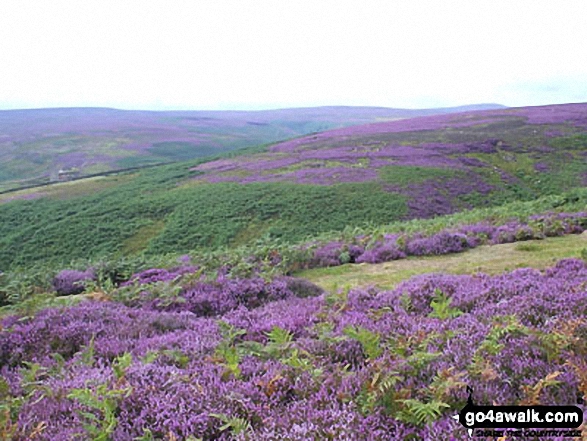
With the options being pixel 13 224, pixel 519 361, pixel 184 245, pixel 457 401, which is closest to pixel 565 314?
pixel 519 361

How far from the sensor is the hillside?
32938 mm

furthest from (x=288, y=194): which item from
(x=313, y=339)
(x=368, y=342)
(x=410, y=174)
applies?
(x=368, y=342)

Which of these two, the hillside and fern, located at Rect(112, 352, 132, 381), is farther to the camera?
the hillside

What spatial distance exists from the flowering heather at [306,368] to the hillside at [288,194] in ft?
69.6

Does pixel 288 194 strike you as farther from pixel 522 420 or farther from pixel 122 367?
pixel 522 420

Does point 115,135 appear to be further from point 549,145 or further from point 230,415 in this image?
point 230,415

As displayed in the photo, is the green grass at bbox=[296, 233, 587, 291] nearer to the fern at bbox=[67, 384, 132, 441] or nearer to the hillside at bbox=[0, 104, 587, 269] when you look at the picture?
the fern at bbox=[67, 384, 132, 441]

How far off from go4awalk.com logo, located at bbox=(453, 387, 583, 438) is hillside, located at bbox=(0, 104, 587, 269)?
24985mm

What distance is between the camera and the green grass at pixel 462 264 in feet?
33.8

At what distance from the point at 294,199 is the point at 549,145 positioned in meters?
32.5

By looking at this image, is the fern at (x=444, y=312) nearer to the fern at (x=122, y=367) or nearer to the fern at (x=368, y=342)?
the fern at (x=368, y=342)

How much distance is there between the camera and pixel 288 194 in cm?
3906

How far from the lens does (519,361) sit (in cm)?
441

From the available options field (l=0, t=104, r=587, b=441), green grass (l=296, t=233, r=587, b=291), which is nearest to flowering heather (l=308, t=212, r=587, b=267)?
field (l=0, t=104, r=587, b=441)
